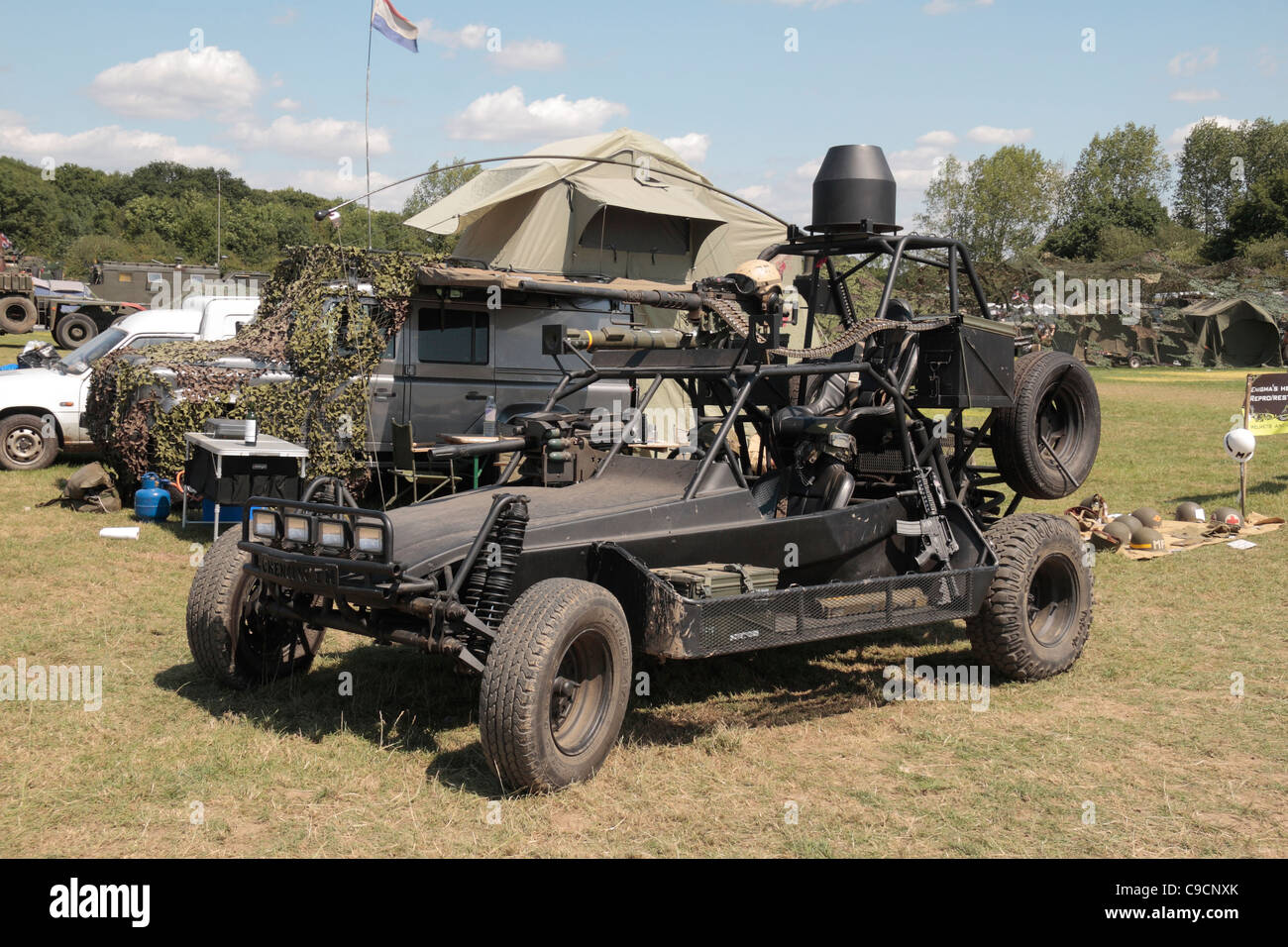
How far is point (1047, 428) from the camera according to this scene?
725 cm

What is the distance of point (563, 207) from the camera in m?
15.9

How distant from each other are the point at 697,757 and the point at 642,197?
11528 millimetres

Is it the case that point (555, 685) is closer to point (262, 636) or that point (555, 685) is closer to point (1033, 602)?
point (262, 636)

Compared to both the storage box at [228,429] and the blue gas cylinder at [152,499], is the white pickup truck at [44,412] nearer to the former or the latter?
the blue gas cylinder at [152,499]

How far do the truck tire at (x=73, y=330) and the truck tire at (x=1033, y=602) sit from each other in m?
28.6

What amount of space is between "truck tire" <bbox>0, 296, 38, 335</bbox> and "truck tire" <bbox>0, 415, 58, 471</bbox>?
73.9ft

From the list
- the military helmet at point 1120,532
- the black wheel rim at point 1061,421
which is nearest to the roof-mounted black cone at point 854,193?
the black wheel rim at point 1061,421

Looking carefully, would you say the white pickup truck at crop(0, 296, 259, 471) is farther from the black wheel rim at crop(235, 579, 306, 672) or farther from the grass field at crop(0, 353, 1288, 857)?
the black wheel rim at crop(235, 579, 306, 672)

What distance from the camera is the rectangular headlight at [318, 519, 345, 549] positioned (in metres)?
4.81

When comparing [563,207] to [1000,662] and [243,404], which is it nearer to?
[243,404]

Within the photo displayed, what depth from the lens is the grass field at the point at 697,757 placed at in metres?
4.30
